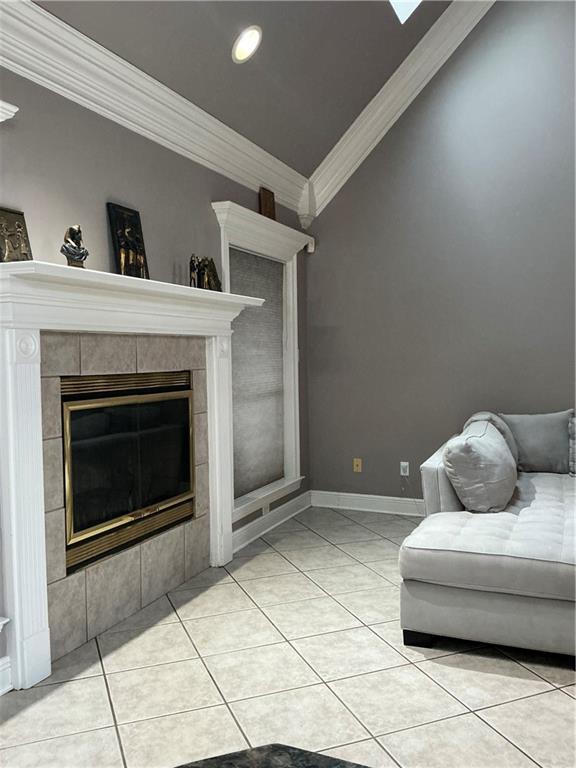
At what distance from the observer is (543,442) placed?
3.88m

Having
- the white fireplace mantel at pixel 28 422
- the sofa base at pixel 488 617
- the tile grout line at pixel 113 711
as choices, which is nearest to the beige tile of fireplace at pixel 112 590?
the tile grout line at pixel 113 711

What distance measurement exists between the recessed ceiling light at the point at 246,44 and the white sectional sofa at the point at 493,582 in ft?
8.22

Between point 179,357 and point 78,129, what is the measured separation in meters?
1.15

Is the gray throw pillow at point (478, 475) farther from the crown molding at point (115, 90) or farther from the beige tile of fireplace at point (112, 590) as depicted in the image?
the crown molding at point (115, 90)

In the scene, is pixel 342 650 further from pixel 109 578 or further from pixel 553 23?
pixel 553 23

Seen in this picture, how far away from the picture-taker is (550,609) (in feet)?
7.79

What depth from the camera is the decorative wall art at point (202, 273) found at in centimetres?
335

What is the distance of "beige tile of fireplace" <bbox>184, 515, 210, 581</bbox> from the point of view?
11.0 feet

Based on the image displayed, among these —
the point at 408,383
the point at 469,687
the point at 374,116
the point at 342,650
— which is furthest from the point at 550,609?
the point at 374,116

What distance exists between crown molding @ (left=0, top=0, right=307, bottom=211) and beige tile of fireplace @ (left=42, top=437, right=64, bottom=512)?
1397 millimetres

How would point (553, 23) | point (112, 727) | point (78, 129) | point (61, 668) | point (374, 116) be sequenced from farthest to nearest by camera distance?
point (374, 116) < point (553, 23) < point (78, 129) < point (61, 668) < point (112, 727)

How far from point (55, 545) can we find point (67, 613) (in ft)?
0.96

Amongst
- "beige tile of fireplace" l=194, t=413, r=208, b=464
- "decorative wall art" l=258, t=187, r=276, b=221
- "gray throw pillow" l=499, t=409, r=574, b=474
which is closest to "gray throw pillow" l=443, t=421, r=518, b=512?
"gray throw pillow" l=499, t=409, r=574, b=474

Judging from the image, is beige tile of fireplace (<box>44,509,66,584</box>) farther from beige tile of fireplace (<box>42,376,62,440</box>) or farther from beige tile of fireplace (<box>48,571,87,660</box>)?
beige tile of fireplace (<box>42,376,62,440</box>)
